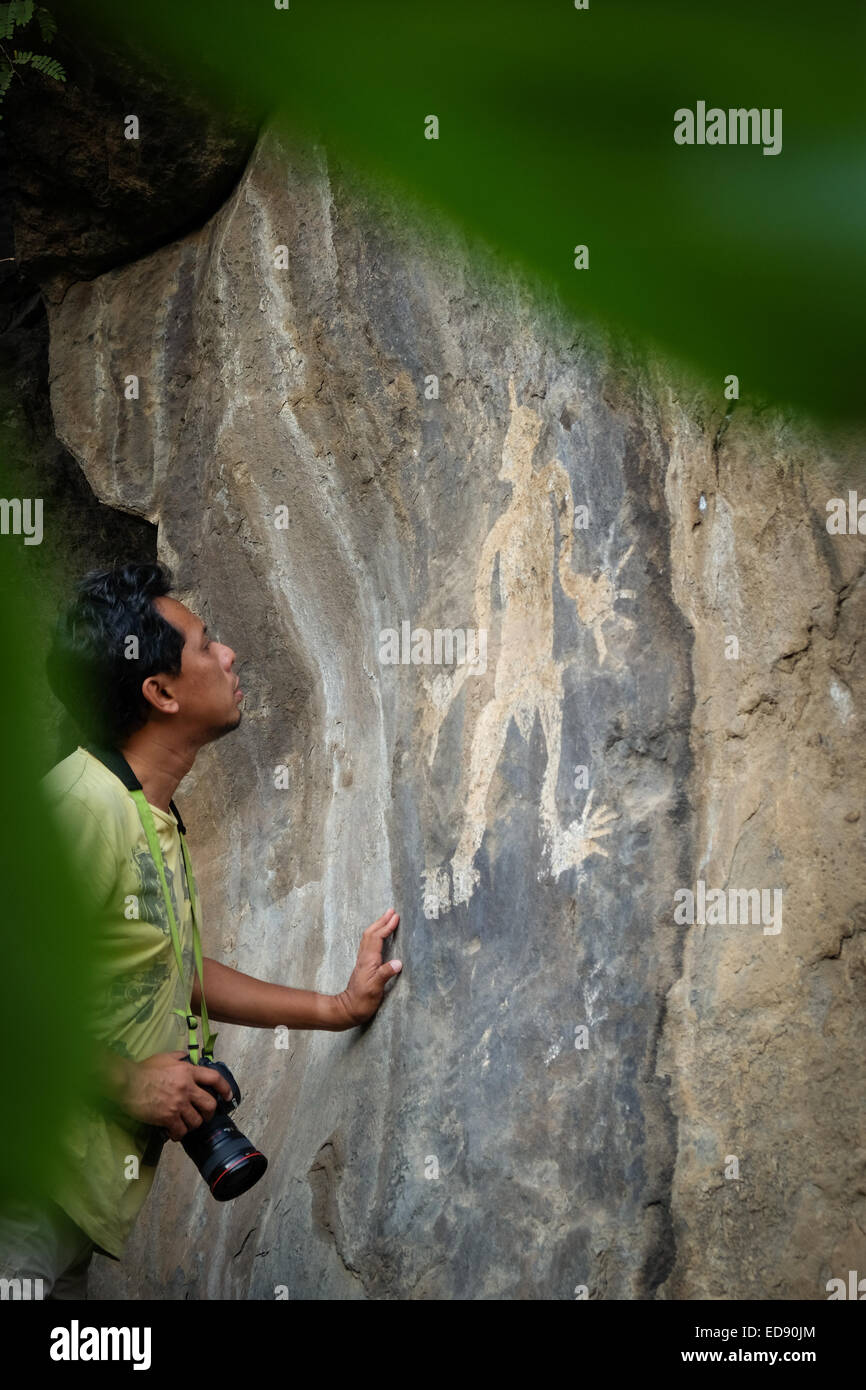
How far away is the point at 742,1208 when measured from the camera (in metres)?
1.62

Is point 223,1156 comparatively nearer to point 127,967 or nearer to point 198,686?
point 127,967

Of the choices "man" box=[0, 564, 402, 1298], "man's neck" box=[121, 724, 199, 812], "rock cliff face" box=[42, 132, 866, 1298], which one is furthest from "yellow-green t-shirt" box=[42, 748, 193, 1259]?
"rock cliff face" box=[42, 132, 866, 1298]

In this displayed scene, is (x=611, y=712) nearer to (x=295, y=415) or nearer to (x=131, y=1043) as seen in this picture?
(x=131, y=1043)

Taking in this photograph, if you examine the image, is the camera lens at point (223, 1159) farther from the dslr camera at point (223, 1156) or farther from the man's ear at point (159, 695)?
the man's ear at point (159, 695)

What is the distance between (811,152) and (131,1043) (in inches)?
61.1

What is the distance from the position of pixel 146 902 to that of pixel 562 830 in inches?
22.2

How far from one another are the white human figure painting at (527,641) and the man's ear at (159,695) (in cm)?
41

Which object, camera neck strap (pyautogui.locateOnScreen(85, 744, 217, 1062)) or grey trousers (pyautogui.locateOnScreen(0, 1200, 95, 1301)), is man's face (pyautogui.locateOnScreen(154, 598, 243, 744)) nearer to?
camera neck strap (pyautogui.locateOnScreen(85, 744, 217, 1062))

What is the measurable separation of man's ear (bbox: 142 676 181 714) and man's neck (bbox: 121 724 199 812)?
39mm

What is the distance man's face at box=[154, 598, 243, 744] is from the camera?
1.91m

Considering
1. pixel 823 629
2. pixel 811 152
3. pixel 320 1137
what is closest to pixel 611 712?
pixel 823 629

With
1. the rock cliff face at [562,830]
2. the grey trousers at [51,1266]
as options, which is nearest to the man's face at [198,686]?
the rock cliff face at [562,830]

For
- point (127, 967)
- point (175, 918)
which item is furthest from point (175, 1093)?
point (175, 918)

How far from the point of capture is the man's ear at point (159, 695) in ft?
6.15
